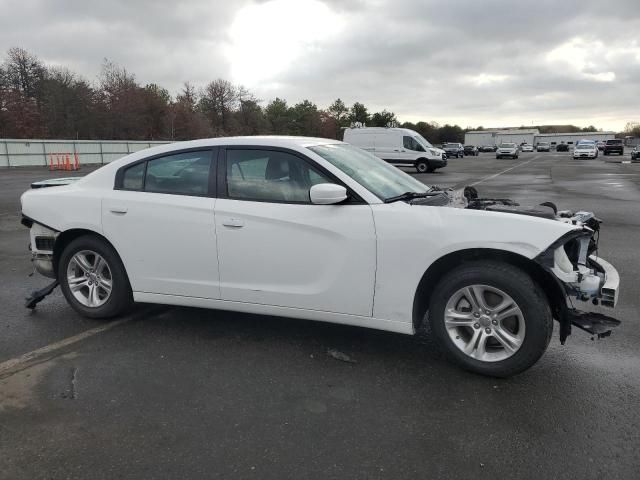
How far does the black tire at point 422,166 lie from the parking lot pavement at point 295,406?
23.4 meters

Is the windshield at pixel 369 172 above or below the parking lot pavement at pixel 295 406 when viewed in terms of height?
above

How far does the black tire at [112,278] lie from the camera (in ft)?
14.5

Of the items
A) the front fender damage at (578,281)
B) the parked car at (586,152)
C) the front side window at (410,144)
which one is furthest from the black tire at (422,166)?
the parked car at (586,152)

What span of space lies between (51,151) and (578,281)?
3559cm

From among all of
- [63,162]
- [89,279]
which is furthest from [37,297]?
[63,162]

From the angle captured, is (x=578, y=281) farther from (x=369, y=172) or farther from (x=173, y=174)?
(x=173, y=174)

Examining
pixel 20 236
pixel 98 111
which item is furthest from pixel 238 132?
pixel 20 236

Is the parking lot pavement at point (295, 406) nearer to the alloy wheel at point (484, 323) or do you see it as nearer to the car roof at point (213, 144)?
the alloy wheel at point (484, 323)

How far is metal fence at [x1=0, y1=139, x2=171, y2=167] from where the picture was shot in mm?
30759

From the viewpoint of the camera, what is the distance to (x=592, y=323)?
332cm

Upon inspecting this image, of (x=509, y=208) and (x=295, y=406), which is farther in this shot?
(x=509, y=208)

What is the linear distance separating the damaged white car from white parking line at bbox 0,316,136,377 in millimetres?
155

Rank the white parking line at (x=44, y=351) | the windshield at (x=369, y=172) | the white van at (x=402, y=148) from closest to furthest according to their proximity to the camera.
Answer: the white parking line at (x=44, y=351)
the windshield at (x=369, y=172)
the white van at (x=402, y=148)

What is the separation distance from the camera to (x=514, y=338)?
10.9 ft
